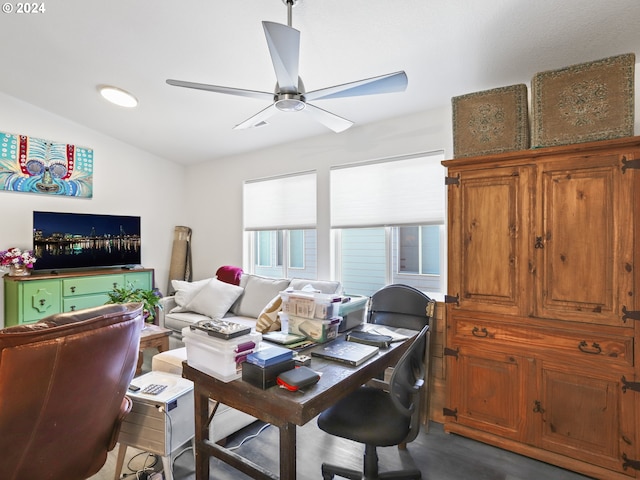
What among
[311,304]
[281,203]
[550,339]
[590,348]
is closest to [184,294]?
[281,203]

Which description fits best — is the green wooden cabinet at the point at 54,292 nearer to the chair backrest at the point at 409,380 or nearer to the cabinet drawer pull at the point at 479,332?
the chair backrest at the point at 409,380

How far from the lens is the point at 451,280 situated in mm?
2389

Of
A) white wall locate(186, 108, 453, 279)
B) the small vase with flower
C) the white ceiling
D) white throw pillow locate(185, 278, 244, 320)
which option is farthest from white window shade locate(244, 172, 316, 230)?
the small vase with flower

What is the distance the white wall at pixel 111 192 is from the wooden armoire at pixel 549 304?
426 centimetres

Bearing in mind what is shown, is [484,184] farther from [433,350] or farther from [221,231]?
[221,231]

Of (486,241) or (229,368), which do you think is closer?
(229,368)

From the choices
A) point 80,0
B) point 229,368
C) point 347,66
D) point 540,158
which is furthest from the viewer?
point 347,66

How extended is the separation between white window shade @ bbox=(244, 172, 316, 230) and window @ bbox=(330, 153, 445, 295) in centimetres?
37

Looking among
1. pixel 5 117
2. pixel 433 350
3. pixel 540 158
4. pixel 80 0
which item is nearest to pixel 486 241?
pixel 540 158

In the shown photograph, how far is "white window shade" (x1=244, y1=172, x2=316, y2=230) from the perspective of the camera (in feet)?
13.1

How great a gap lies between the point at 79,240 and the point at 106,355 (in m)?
3.46

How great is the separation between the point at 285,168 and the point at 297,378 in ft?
10.5

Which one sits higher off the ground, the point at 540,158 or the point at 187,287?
the point at 540,158

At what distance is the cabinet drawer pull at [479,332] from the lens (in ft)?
7.45
